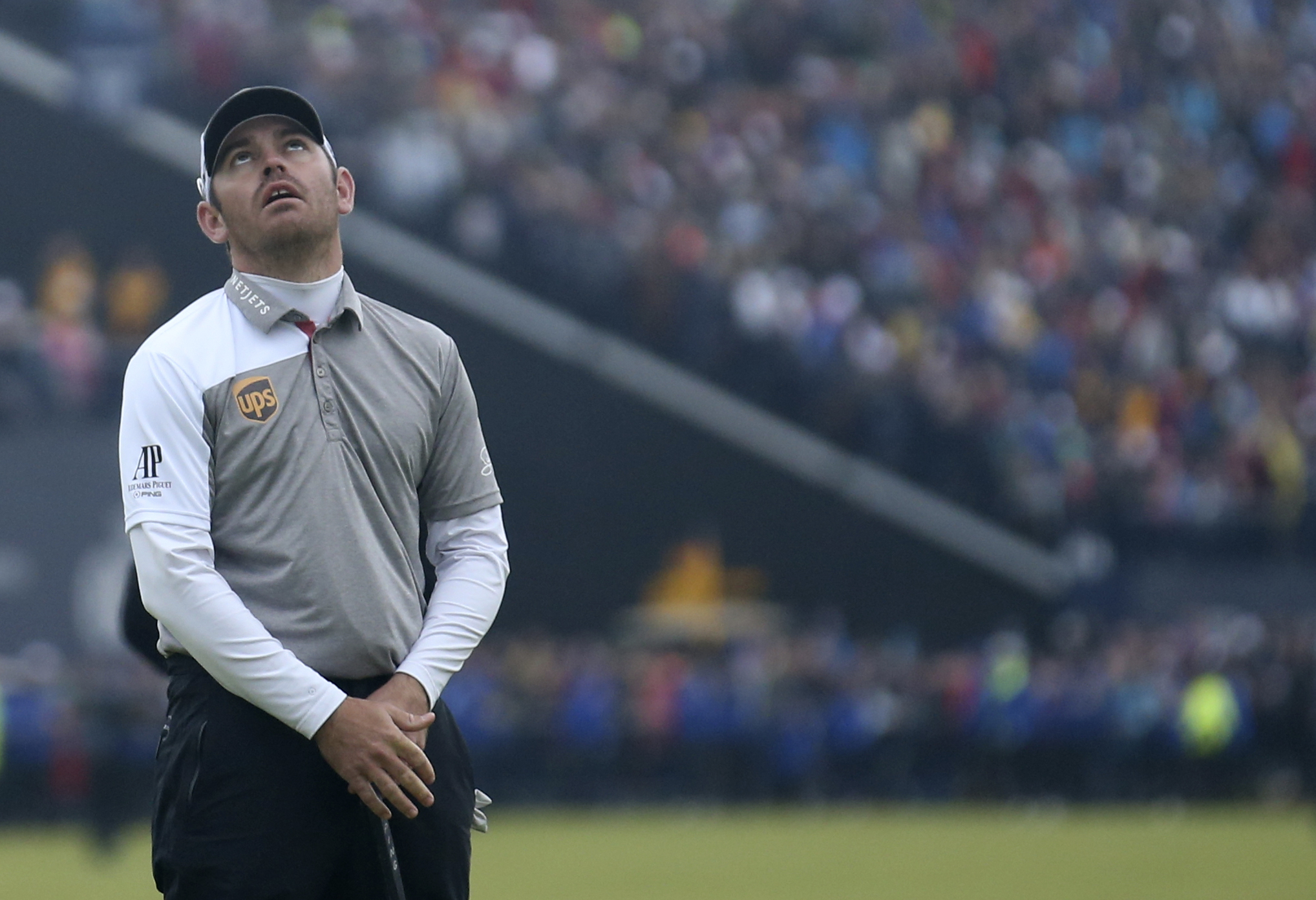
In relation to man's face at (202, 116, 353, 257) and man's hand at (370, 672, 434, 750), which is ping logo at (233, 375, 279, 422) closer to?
man's face at (202, 116, 353, 257)

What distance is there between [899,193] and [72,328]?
9.41m

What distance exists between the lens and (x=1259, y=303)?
76.2 ft

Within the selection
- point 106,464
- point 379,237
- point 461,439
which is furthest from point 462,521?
Result: point 379,237

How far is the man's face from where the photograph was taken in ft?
11.1

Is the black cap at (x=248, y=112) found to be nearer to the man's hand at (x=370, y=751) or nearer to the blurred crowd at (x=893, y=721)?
the man's hand at (x=370, y=751)

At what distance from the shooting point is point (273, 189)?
3375mm

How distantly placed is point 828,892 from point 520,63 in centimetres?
1313

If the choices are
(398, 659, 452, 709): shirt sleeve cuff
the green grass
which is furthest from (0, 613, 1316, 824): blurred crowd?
(398, 659, 452, 709): shirt sleeve cuff

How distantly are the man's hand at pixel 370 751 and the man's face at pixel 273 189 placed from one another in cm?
76

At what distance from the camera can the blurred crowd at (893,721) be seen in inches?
747

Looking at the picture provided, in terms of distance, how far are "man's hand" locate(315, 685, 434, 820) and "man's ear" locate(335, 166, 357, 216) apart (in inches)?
33.7

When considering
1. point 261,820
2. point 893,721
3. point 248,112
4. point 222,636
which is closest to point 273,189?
point 248,112

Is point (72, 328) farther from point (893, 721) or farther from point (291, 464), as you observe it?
point (291, 464)

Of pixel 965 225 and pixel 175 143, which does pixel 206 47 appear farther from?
pixel 965 225
